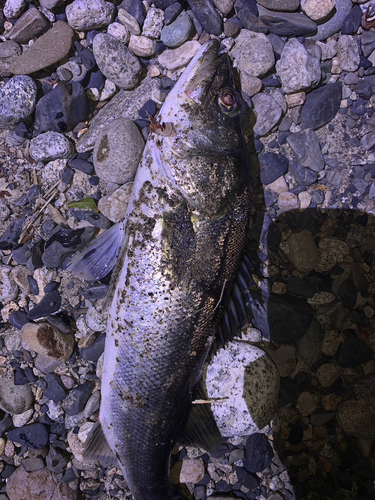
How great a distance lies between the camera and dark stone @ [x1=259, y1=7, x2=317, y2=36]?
2.80 metres

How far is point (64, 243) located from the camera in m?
2.79

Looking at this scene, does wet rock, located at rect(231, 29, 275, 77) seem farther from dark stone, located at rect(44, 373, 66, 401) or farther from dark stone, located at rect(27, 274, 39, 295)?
dark stone, located at rect(44, 373, 66, 401)

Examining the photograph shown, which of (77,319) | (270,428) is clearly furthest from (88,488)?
(270,428)

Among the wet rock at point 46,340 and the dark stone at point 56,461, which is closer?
the wet rock at point 46,340

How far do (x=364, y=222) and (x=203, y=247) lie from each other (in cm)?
156

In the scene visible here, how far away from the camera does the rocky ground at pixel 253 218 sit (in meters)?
2.81

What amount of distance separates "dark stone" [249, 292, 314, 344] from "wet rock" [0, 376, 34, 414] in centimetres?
202

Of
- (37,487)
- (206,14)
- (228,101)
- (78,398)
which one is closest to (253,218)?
(228,101)

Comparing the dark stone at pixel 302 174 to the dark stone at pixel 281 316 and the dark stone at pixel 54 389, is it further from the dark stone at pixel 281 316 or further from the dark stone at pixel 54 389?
the dark stone at pixel 54 389

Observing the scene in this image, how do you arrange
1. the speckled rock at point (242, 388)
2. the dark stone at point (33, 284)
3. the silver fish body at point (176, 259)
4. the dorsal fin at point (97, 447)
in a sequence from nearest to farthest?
the silver fish body at point (176, 259) < the dorsal fin at point (97, 447) < the speckled rock at point (242, 388) < the dark stone at point (33, 284)

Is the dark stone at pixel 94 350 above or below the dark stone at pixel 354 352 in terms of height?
above

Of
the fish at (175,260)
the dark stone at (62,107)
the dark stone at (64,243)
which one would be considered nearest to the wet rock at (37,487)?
the fish at (175,260)

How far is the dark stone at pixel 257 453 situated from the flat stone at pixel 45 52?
141 inches

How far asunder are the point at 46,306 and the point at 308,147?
2.57 metres
